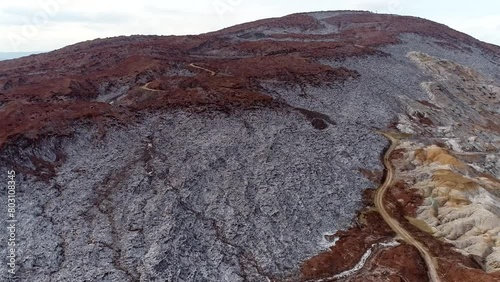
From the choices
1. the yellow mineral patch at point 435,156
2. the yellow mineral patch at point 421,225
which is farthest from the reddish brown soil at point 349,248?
the yellow mineral patch at point 435,156

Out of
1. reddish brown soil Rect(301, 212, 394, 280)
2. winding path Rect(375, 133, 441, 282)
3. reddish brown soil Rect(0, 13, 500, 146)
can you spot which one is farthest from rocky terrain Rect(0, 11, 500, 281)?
winding path Rect(375, 133, 441, 282)

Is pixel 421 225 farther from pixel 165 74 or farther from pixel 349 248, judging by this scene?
pixel 165 74

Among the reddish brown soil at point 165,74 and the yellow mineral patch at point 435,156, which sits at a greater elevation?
the reddish brown soil at point 165,74

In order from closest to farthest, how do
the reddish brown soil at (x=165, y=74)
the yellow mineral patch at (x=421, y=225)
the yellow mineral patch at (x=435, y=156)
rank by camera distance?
the yellow mineral patch at (x=421, y=225) < the yellow mineral patch at (x=435, y=156) < the reddish brown soil at (x=165, y=74)

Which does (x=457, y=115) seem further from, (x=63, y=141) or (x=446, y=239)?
(x=63, y=141)

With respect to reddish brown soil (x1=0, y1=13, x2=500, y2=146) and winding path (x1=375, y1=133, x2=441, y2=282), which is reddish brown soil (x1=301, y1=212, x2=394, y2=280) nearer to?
winding path (x1=375, y1=133, x2=441, y2=282)

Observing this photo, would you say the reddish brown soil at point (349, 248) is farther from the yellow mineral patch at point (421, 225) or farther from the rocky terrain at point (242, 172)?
the yellow mineral patch at point (421, 225)

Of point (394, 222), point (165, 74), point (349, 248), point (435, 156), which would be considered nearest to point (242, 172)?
point (349, 248)
